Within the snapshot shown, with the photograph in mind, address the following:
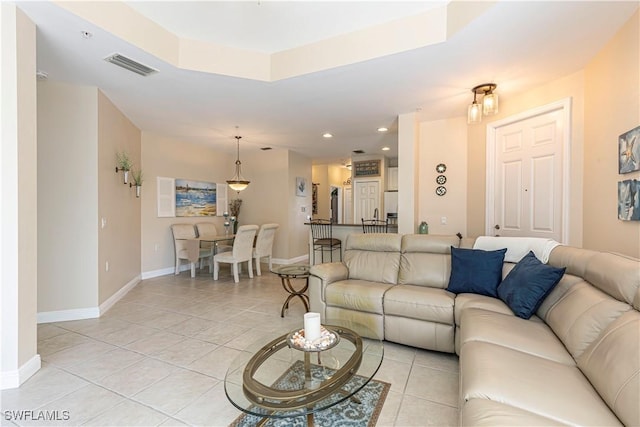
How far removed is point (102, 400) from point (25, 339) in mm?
851

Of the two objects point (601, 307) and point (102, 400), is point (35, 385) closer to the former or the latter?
point (102, 400)

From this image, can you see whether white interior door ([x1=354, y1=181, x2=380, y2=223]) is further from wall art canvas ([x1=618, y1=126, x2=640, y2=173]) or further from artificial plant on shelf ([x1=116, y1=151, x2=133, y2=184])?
wall art canvas ([x1=618, y1=126, x2=640, y2=173])

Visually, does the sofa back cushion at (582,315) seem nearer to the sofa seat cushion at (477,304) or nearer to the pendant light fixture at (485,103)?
the sofa seat cushion at (477,304)

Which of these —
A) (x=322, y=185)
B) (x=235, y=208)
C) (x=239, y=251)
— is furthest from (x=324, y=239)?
(x=322, y=185)

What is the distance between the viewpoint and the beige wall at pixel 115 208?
3674 millimetres

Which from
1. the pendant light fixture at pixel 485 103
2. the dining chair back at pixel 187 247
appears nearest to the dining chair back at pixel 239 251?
the dining chair back at pixel 187 247

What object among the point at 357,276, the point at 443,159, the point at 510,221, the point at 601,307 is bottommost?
the point at 357,276

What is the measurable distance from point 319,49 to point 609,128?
8.61ft

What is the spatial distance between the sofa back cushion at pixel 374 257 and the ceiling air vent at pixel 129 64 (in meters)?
2.88

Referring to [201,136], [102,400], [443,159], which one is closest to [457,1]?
[443,159]

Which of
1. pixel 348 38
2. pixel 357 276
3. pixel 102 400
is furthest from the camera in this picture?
pixel 357 276

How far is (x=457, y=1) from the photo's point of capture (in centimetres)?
232

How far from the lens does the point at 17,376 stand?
2123 millimetres

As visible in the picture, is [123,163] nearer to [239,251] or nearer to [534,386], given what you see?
[239,251]
